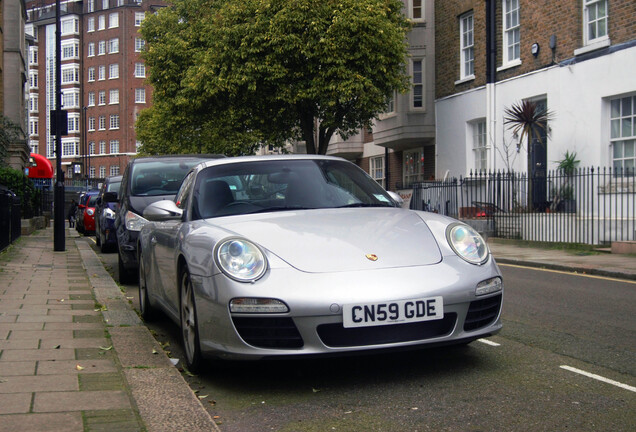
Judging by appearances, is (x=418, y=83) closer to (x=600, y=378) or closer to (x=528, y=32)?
(x=528, y=32)

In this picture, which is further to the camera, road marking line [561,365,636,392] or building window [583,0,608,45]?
building window [583,0,608,45]

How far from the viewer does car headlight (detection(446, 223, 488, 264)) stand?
4.81 metres

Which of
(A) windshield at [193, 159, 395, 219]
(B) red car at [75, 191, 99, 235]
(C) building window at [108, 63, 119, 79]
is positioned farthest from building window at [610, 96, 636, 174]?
(C) building window at [108, 63, 119, 79]

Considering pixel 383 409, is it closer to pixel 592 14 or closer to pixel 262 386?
pixel 262 386

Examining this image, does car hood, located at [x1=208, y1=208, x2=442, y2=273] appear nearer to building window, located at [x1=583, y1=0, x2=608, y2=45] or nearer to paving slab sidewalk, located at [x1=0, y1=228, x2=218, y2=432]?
paving slab sidewalk, located at [x1=0, y1=228, x2=218, y2=432]

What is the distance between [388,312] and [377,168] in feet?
102

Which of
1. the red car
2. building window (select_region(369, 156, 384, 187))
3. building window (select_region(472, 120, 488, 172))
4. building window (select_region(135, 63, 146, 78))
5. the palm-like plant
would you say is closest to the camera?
the palm-like plant

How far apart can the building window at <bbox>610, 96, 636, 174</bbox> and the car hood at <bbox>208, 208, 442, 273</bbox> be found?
13839 mm

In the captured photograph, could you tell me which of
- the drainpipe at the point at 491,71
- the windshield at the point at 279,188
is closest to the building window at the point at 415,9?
the drainpipe at the point at 491,71

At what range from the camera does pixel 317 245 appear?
4617 mm

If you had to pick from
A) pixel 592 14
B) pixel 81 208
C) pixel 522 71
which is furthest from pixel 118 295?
pixel 81 208

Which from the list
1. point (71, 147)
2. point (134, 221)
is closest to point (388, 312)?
point (134, 221)

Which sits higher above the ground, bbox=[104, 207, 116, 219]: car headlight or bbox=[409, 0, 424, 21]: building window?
bbox=[409, 0, 424, 21]: building window

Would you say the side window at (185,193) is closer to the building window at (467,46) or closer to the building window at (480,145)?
the building window at (480,145)
